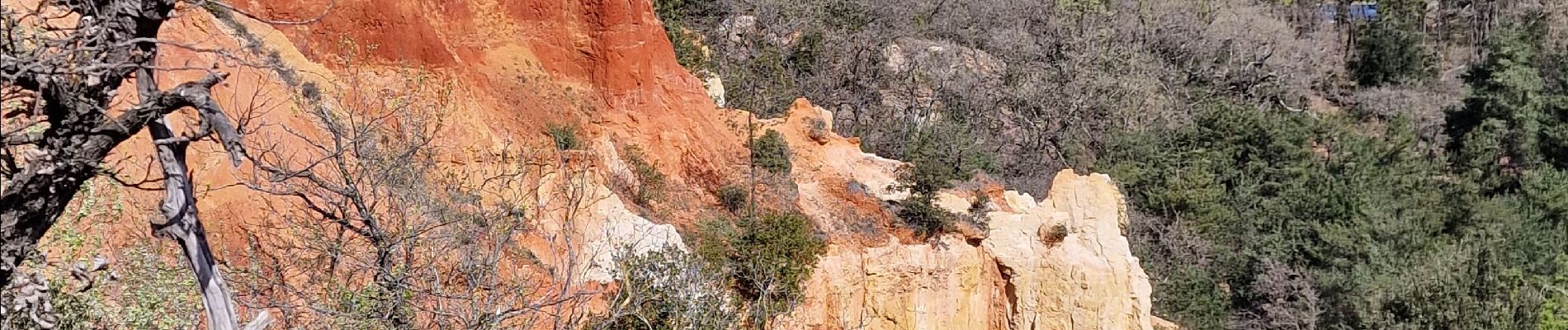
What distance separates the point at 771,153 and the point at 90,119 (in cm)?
1408

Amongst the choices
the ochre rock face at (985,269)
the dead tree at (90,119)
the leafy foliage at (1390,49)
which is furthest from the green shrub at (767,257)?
the leafy foliage at (1390,49)

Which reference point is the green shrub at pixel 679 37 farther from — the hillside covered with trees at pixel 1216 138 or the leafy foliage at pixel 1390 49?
the leafy foliage at pixel 1390 49

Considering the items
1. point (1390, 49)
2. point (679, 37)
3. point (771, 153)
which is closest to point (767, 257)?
point (771, 153)

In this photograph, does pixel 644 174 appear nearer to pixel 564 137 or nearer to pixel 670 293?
pixel 564 137

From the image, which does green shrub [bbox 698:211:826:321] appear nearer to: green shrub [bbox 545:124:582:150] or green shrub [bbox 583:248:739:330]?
green shrub [bbox 583:248:739:330]

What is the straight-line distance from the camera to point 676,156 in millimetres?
17172

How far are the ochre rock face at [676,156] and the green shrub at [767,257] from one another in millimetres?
353

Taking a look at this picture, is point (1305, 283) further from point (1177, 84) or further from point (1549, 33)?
point (1549, 33)

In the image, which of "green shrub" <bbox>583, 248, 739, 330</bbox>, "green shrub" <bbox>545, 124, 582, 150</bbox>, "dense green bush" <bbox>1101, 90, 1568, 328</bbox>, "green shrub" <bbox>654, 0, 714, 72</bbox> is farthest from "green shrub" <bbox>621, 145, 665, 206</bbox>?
"dense green bush" <bbox>1101, 90, 1568, 328</bbox>

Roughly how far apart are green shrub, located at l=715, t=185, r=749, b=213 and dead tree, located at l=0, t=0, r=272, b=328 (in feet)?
41.6

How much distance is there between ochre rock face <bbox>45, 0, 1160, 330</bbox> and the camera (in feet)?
46.8

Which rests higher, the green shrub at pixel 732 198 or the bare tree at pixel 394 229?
the bare tree at pixel 394 229

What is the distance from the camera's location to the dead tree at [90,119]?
430cm

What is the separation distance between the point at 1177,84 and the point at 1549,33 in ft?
57.5
